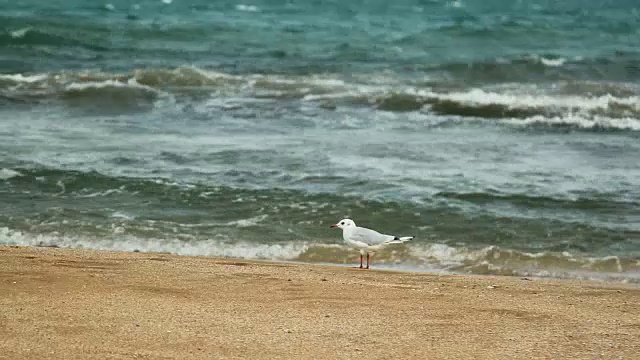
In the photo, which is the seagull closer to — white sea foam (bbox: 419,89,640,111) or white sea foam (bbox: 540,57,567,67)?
white sea foam (bbox: 419,89,640,111)

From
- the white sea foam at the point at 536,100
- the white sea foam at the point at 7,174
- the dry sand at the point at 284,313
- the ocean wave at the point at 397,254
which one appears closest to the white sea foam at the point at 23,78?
the white sea foam at the point at 536,100

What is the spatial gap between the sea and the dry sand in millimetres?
1549

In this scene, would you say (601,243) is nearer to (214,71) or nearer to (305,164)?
(305,164)

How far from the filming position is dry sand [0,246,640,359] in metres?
5.45

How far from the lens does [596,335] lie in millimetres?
6004

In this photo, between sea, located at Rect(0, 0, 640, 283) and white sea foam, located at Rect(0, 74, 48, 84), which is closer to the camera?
sea, located at Rect(0, 0, 640, 283)

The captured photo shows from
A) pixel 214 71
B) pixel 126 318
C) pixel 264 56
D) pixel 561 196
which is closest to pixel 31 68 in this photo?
pixel 214 71

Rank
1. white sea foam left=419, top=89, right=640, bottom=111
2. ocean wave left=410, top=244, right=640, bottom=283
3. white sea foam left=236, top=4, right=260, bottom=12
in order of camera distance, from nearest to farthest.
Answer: ocean wave left=410, top=244, right=640, bottom=283 → white sea foam left=419, top=89, right=640, bottom=111 → white sea foam left=236, top=4, right=260, bottom=12

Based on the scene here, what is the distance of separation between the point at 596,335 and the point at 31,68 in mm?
17169

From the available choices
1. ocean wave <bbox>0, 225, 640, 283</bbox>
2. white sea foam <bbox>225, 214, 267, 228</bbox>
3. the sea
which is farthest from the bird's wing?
white sea foam <bbox>225, 214, 267, 228</bbox>

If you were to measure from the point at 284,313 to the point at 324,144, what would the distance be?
24.9ft

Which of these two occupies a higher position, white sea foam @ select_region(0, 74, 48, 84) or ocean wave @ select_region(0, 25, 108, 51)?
ocean wave @ select_region(0, 25, 108, 51)

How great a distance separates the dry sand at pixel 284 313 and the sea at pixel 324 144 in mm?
1549

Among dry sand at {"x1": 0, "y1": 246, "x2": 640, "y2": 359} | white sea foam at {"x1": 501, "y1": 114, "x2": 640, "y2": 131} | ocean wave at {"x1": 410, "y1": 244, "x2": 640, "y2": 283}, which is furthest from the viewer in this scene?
white sea foam at {"x1": 501, "y1": 114, "x2": 640, "y2": 131}
